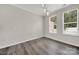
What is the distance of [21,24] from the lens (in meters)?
1.73

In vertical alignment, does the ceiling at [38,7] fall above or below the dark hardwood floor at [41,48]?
above

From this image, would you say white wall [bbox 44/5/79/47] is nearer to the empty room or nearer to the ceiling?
the empty room

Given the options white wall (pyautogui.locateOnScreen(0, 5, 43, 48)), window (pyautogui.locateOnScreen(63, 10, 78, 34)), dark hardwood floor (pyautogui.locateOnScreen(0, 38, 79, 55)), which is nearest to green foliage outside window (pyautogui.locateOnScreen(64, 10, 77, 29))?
window (pyautogui.locateOnScreen(63, 10, 78, 34))

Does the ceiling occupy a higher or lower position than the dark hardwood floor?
higher

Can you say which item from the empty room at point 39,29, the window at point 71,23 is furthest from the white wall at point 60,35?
the window at point 71,23

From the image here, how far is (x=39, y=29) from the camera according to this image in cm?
184

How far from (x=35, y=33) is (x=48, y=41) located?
35 cm

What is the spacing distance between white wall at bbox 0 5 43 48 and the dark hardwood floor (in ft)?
0.36

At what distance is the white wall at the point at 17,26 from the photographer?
1.64 meters

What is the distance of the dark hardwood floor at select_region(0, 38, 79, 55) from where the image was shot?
5.38 feet

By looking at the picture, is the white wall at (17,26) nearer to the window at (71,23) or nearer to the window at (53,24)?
the window at (53,24)
